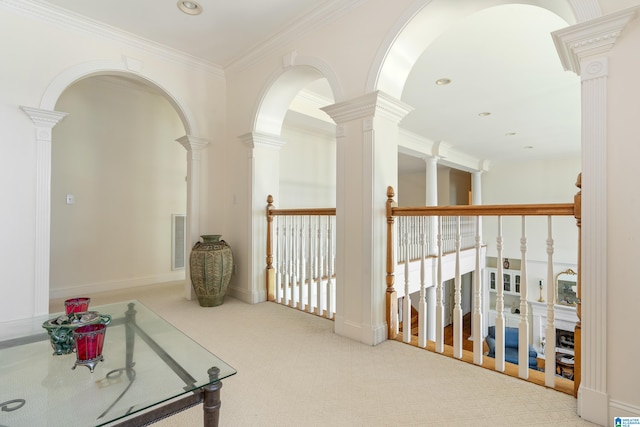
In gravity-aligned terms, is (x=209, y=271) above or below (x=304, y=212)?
below

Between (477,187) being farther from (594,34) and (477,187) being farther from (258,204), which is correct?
(594,34)

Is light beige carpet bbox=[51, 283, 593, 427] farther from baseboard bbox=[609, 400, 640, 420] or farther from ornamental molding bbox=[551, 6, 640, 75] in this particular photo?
ornamental molding bbox=[551, 6, 640, 75]

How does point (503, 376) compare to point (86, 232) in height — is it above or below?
below

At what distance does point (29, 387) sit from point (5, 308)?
1.94 meters

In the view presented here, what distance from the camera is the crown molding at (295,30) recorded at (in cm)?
257

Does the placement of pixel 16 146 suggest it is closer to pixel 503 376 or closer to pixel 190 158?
pixel 190 158

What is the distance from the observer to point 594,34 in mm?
1479

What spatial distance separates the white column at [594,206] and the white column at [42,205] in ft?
12.1

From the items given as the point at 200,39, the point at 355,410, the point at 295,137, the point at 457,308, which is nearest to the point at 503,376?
the point at 457,308

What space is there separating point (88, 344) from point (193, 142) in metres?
2.67

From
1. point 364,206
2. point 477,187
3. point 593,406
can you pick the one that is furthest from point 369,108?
point 477,187

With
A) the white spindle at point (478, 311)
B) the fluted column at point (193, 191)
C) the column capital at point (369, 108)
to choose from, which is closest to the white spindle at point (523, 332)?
the white spindle at point (478, 311)

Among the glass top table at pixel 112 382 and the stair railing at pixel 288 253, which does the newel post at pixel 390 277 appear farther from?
the glass top table at pixel 112 382

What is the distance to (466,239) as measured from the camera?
25.5ft
